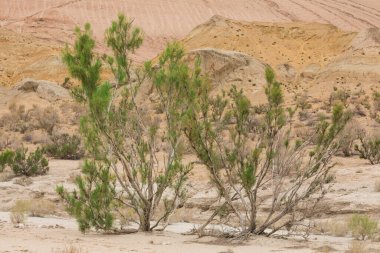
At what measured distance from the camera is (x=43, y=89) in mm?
33844

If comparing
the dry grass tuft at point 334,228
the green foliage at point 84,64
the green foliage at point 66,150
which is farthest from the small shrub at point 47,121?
the dry grass tuft at point 334,228

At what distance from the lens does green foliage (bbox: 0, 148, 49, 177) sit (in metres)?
15.5

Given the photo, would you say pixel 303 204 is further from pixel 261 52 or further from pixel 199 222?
pixel 261 52

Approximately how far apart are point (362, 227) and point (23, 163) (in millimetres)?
9442

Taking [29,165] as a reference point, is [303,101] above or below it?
above

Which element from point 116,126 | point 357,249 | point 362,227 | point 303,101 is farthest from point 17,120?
point 357,249

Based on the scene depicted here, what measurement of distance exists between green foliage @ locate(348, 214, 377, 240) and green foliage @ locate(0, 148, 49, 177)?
8880mm

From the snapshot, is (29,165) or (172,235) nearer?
(172,235)

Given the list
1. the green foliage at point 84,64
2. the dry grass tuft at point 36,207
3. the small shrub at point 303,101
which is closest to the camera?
the green foliage at point 84,64

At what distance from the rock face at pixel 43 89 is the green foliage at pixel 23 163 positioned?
57.5 feet

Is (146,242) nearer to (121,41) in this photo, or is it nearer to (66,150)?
(121,41)

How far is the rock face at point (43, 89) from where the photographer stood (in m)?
33.4

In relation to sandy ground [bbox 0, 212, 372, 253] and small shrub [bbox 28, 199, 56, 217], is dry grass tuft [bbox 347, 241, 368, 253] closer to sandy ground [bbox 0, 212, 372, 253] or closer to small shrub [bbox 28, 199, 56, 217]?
sandy ground [bbox 0, 212, 372, 253]

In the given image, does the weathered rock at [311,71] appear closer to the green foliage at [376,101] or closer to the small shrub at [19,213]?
the green foliage at [376,101]
